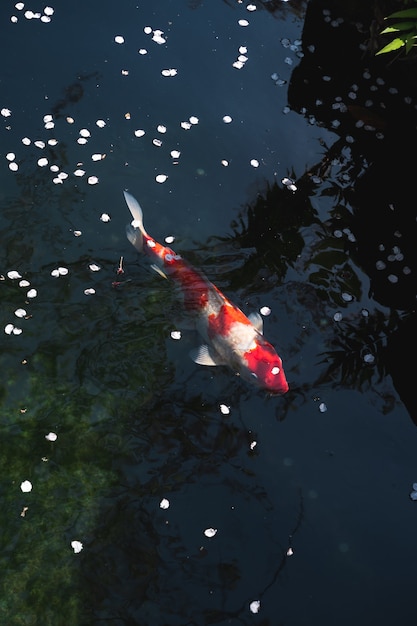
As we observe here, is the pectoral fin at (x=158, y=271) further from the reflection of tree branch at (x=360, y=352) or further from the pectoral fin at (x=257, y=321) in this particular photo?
the reflection of tree branch at (x=360, y=352)

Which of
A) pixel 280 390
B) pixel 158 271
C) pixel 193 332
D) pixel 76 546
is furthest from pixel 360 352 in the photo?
pixel 76 546

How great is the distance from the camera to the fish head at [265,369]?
526 cm

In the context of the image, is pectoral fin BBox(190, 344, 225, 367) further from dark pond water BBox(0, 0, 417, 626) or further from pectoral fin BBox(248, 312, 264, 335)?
pectoral fin BBox(248, 312, 264, 335)

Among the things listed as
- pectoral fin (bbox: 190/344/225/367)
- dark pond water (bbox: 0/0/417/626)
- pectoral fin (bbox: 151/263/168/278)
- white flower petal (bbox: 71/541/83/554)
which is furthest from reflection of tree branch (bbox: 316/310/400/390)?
white flower petal (bbox: 71/541/83/554)

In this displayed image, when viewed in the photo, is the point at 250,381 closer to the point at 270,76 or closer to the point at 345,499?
the point at 345,499

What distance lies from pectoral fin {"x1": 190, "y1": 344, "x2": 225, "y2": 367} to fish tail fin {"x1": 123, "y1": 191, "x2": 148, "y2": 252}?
42.1 inches

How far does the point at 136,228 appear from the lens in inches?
234

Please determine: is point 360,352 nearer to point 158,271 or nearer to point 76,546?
point 158,271

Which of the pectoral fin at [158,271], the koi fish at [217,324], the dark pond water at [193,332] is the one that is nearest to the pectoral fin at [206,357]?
the koi fish at [217,324]

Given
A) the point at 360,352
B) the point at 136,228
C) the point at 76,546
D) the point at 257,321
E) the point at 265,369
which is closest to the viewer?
the point at 76,546

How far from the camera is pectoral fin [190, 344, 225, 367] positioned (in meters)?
5.44

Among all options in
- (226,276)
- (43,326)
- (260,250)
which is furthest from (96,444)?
(260,250)

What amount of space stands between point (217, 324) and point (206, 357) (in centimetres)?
27

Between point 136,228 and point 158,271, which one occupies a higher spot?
point 136,228
